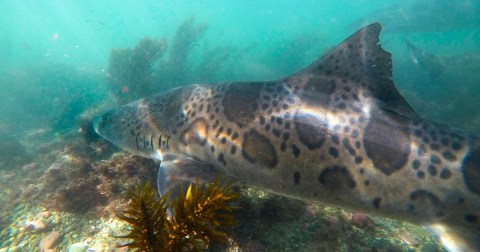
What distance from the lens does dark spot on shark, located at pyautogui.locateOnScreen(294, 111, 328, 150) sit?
10.2ft

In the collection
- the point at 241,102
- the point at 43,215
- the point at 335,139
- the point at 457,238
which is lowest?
the point at 43,215

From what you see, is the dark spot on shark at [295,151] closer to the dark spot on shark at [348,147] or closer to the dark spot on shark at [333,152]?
the dark spot on shark at [333,152]

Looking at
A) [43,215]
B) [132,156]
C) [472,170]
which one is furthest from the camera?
[132,156]

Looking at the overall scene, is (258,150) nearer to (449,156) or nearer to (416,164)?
(416,164)

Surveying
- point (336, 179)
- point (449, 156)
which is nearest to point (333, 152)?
point (336, 179)

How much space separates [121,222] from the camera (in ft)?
12.9

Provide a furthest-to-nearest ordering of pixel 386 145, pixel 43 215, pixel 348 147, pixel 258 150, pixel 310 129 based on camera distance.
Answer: pixel 43 215 → pixel 258 150 → pixel 310 129 → pixel 348 147 → pixel 386 145

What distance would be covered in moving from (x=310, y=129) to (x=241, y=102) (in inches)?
40.9

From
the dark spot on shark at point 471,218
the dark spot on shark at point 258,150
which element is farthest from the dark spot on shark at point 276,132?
the dark spot on shark at point 471,218

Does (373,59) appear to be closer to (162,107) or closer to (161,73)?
(162,107)

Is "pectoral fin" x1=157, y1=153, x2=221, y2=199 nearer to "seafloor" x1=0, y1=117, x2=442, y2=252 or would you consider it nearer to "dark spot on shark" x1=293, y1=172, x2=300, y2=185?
"seafloor" x1=0, y1=117, x2=442, y2=252

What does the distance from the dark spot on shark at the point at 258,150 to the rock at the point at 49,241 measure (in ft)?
A: 10.0

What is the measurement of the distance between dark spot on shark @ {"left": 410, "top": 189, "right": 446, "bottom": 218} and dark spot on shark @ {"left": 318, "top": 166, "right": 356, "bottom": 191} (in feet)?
1.93

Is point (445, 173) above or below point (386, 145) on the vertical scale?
below
